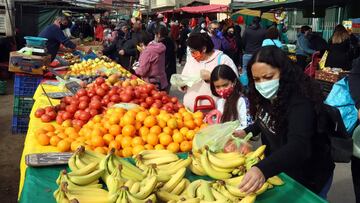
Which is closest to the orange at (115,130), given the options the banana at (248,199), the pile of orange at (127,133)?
the pile of orange at (127,133)

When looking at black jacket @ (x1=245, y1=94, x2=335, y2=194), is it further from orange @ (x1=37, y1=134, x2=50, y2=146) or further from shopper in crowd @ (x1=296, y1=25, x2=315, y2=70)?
shopper in crowd @ (x1=296, y1=25, x2=315, y2=70)

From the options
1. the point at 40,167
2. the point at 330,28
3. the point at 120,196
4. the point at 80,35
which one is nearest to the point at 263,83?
the point at 120,196

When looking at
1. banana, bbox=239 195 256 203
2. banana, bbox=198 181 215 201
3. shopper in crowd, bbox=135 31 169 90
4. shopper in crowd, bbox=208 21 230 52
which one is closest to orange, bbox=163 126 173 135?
banana, bbox=198 181 215 201

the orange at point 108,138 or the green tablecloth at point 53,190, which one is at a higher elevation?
the orange at point 108,138

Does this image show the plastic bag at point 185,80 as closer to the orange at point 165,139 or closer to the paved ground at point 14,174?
the orange at point 165,139

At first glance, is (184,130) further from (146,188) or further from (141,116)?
(146,188)

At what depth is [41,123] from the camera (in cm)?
372

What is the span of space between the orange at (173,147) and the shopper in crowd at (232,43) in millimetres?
9903

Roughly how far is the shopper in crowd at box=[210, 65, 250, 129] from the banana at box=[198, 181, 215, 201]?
161 cm

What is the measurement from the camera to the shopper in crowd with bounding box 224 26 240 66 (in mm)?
12980

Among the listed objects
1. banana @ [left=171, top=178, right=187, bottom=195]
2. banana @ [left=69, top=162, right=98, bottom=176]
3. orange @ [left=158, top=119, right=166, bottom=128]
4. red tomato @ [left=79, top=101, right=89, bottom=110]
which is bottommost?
banana @ [left=171, top=178, right=187, bottom=195]

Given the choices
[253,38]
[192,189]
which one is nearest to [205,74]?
[192,189]

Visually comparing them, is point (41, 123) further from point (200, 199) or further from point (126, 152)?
point (200, 199)

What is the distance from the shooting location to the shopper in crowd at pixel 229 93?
12.0 ft
